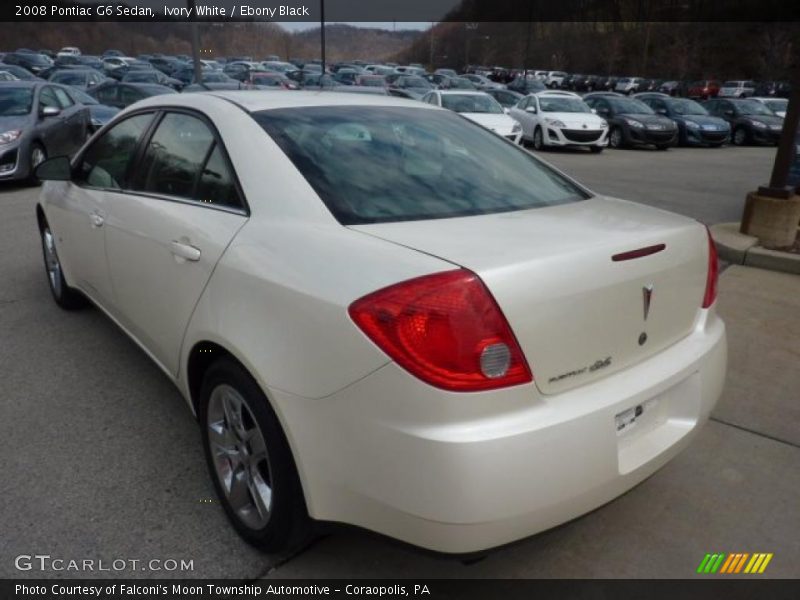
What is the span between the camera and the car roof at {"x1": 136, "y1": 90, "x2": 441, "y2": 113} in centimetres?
272

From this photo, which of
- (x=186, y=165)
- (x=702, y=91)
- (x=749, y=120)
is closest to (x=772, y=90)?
(x=702, y=91)

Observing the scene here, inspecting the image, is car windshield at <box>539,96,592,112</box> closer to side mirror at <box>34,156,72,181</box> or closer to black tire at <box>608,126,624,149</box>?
black tire at <box>608,126,624,149</box>

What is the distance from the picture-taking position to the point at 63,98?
1124 centimetres

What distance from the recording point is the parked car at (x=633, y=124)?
59.0 feet

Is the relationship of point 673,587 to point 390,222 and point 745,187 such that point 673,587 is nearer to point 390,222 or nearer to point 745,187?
point 390,222

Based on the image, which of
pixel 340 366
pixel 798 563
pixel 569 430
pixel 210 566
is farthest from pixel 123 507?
pixel 798 563

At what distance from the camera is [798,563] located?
2.31 m

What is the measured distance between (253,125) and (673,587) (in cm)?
224

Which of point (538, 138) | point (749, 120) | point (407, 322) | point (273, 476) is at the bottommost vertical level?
point (538, 138)

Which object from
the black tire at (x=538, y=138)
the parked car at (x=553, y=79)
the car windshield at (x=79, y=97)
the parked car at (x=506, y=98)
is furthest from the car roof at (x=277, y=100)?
the parked car at (x=553, y=79)

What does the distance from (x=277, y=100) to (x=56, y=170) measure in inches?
67.5

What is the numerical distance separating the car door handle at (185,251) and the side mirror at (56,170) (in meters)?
1.61

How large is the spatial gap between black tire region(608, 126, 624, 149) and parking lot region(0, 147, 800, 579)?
1538 centimetres

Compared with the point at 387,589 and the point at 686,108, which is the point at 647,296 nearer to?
the point at 387,589
